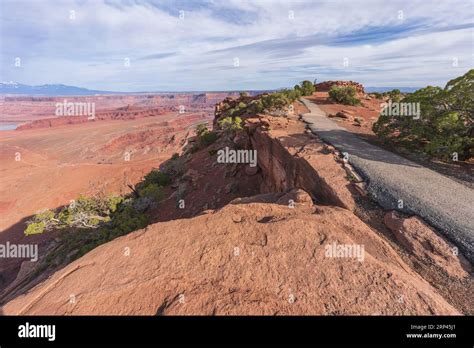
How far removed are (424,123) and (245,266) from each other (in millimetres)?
9260

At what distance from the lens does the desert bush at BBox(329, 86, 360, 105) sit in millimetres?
20922

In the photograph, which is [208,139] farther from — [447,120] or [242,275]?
[242,275]

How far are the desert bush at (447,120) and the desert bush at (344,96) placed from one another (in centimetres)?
1202

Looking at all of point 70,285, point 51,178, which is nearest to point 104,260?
point 70,285

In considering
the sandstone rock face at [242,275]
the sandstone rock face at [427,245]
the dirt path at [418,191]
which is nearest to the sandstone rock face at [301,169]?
the dirt path at [418,191]

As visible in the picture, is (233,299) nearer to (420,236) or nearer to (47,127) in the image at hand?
(420,236)

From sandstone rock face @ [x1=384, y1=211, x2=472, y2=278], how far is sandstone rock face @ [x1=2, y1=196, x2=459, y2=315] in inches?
20.7

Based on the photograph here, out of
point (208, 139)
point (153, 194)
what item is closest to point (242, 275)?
point (153, 194)

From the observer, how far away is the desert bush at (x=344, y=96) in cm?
2092

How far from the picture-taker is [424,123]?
30.1ft

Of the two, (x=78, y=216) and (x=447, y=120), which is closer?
(x=447, y=120)

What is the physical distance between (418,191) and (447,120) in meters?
3.83

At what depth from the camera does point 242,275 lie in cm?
401

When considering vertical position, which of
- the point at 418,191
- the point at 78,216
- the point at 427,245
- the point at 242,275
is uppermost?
the point at 418,191
